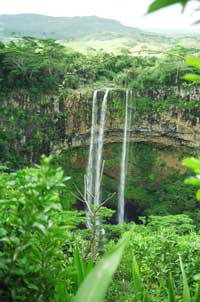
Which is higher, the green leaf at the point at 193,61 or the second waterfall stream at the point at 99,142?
the green leaf at the point at 193,61

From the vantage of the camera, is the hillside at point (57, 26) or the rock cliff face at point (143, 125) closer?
the rock cliff face at point (143, 125)

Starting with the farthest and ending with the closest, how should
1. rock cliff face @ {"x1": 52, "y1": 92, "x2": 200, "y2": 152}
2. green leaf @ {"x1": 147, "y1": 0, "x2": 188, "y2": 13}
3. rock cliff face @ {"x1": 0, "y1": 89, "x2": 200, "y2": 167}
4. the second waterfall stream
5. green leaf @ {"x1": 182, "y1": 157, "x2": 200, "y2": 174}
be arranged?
rock cliff face @ {"x1": 52, "y1": 92, "x2": 200, "y2": 152}, the second waterfall stream, rock cliff face @ {"x1": 0, "y1": 89, "x2": 200, "y2": 167}, green leaf @ {"x1": 182, "y1": 157, "x2": 200, "y2": 174}, green leaf @ {"x1": 147, "y1": 0, "x2": 188, "y2": 13}

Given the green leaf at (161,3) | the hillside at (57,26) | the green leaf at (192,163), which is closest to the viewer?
the green leaf at (161,3)

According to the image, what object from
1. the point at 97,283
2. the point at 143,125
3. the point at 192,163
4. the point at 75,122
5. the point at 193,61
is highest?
the point at 193,61

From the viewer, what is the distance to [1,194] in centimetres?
169

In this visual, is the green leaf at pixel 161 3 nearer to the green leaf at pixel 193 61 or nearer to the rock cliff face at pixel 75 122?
the green leaf at pixel 193 61

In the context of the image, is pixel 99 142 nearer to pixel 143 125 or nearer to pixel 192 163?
pixel 143 125

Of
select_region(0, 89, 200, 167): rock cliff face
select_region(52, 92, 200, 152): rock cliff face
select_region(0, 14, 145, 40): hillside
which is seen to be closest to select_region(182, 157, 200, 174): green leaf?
select_region(0, 89, 200, 167): rock cliff face

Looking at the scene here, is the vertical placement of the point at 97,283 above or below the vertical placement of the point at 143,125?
above

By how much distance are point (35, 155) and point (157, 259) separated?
1322 centimetres

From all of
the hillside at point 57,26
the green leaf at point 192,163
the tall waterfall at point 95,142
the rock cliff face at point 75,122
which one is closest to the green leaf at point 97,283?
the green leaf at point 192,163

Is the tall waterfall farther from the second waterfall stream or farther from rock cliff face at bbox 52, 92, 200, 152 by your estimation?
rock cliff face at bbox 52, 92, 200, 152

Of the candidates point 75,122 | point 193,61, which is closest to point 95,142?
point 75,122

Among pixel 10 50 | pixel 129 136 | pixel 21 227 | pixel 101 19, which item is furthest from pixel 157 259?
pixel 101 19
